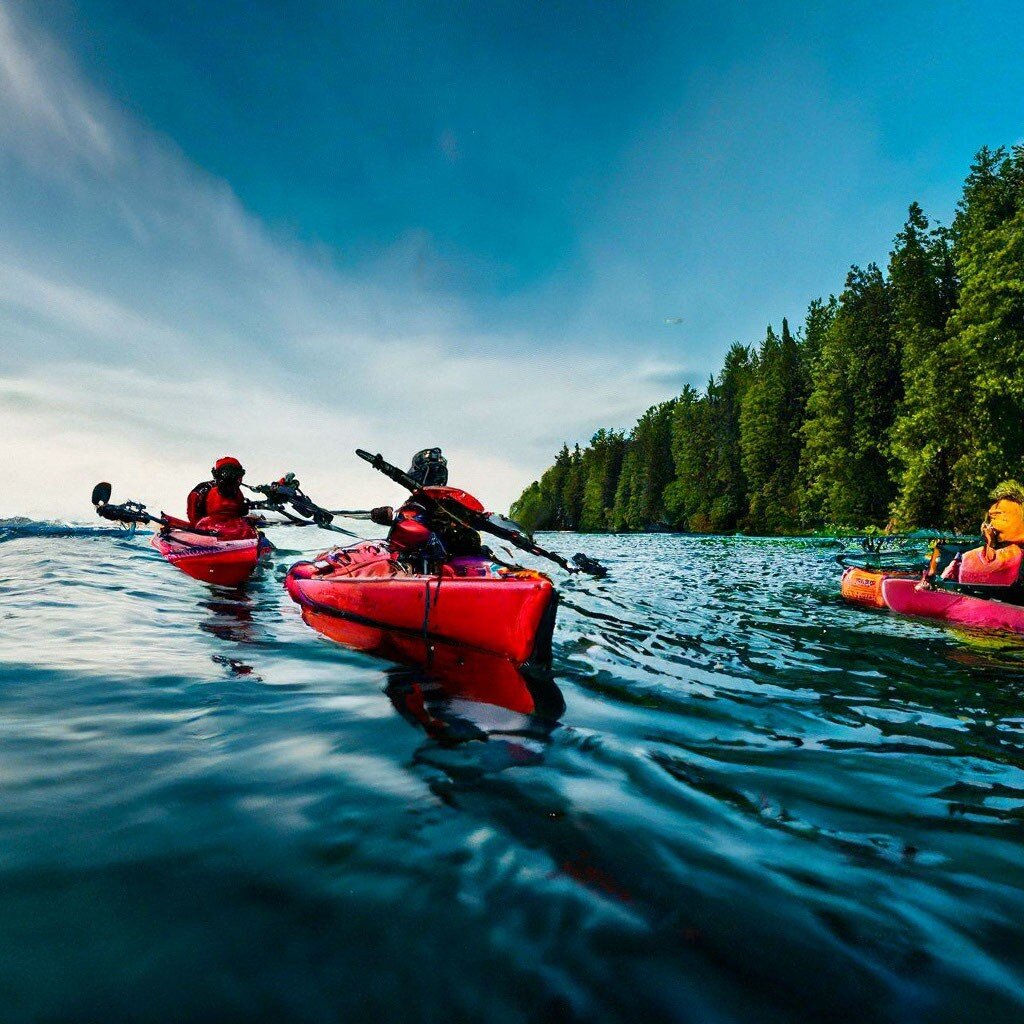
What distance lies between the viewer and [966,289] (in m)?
25.1

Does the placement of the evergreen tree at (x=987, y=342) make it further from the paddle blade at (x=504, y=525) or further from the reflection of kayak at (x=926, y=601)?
the paddle blade at (x=504, y=525)

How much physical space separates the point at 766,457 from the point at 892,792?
53506mm

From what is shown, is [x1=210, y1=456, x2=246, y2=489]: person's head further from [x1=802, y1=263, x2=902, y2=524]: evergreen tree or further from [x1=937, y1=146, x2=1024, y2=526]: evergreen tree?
[x1=802, y1=263, x2=902, y2=524]: evergreen tree

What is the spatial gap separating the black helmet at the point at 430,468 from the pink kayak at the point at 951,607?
914 centimetres

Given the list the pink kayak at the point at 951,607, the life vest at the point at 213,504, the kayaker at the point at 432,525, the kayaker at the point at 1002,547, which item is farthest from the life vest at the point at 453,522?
the life vest at the point at 213,504

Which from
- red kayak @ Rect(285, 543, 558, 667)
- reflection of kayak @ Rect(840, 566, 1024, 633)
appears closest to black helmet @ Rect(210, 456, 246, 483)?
red kayak @ Rect(285, 543, 558, 667)

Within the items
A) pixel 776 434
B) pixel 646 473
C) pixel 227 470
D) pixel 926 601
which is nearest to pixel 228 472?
pixel 227 470

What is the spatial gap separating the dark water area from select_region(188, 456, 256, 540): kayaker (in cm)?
907

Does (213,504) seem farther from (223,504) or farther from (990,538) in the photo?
(990,538)

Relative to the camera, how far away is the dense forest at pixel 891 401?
24016 mm

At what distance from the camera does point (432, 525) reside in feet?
24.2

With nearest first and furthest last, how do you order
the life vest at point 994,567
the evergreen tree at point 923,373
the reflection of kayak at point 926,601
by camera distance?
1. the reflection of kayak at point 926,601
2. the life vest at point 994,567
3. the evergreen tree at point 923,373

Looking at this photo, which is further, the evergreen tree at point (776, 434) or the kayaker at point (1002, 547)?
the evergreen tree at point (776, 434)

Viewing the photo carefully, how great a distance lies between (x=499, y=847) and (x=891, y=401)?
41639 millimetres
